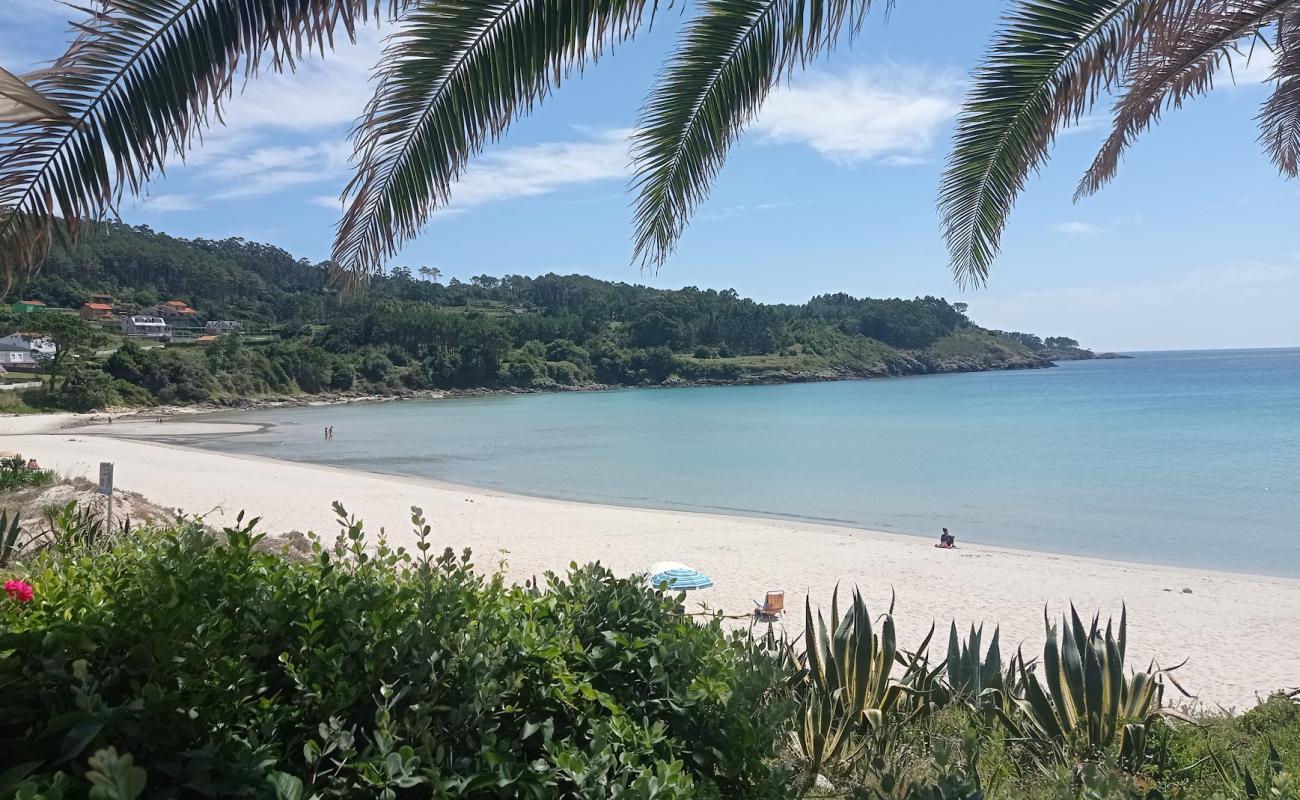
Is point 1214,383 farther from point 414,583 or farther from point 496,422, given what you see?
point 414,583

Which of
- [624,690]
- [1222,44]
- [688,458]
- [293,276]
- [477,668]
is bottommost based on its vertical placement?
[688,458]

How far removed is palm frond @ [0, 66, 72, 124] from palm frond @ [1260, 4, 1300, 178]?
5.64 meters

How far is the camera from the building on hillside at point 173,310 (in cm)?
9844

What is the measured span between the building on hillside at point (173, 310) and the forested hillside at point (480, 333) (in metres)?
1.42

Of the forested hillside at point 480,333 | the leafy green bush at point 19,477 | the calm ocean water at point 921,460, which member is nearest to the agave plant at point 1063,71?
the leafy green bush at point 19,477

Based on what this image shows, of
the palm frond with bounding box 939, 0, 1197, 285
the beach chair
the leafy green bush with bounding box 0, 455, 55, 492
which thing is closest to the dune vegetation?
the palm frond with bounding box 939, 0, 1197, 285

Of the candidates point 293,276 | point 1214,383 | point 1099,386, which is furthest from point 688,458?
point 293,276

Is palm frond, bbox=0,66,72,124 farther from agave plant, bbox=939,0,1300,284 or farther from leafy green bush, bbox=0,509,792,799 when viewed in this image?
agave plant, bbox=939,0,1300,284

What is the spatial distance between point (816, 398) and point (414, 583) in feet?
289

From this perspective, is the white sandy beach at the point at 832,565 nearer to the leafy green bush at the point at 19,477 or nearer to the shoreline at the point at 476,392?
the leafy green bush at the point at 19,477

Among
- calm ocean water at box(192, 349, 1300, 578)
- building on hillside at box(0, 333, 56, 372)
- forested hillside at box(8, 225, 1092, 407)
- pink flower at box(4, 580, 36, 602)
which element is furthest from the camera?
forested hillside at box(8, 225, 1092, 407)

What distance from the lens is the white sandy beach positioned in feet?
34.5

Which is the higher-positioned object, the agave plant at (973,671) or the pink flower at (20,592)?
the pink flower at (20,592)

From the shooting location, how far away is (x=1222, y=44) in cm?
500
